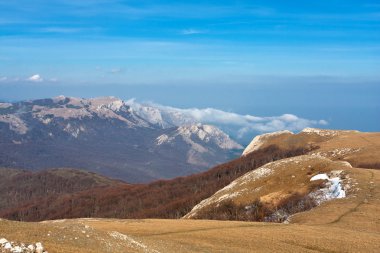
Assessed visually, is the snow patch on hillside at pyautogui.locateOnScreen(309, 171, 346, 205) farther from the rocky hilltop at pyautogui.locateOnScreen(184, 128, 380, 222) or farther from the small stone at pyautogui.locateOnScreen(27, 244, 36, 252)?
the small stone at pyautogui.locateOnScreen(27, 244, 36, 252)

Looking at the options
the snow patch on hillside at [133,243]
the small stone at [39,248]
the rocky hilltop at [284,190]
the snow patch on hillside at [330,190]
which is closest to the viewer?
the small stone at [39,248]

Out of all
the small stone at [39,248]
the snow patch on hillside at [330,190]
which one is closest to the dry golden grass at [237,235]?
the small stone at [39,248]

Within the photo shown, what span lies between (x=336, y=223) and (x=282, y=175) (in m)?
63.2

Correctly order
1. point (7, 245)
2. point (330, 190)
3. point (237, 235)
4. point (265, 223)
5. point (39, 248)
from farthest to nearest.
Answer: point (330, 190)
point (265, 223)
point (237, 235)
point (39, 248)
point (7, 245)

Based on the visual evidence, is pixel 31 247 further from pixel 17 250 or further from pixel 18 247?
pixel 17 250

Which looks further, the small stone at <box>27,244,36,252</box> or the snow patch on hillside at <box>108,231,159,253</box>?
the snow patch on hillside at <box>108,231,159,253</box>

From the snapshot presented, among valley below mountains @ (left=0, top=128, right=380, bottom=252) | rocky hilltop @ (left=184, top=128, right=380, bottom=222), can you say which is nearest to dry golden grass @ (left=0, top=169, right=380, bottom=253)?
valley below mountains @ (left=0, top=128, right=380, bottom=252)

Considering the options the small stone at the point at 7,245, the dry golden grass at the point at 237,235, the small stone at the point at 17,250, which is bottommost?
the dry golden grass at the point at 237,235

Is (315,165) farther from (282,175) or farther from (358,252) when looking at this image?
(358,252)

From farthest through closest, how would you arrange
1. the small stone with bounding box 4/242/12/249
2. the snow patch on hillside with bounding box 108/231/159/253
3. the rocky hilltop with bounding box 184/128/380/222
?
the rocky hilltop with bounding box 184/128/380/222 < the snow patch on hillside with bounding box 108/231/159/253 < the small stone with bounding box 4/242/12/249

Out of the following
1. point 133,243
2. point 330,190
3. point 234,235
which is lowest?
point 234,235

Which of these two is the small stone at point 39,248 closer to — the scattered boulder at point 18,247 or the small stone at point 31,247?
the scattered boulder at point 18,247

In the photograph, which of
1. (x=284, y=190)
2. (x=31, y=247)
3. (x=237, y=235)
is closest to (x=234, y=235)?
(x=237, y=235)

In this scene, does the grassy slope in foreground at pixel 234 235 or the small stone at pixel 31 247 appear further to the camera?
the grassy slope in foreground at pixel 234 235
